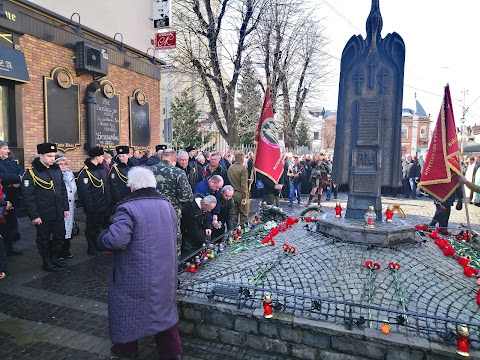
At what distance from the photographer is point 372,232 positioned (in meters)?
5.12

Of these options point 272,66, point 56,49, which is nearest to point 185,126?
point 272,66

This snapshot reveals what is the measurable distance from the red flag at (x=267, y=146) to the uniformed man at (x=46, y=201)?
13.2ft

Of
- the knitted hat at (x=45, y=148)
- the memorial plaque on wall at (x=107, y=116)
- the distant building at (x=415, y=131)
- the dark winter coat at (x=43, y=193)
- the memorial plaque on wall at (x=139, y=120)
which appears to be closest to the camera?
the dark winter coat at (x=43, y=193)

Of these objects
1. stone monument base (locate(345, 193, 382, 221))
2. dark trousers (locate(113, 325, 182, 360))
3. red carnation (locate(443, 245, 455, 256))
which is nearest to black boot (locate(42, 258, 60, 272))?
dark trousers (locate(113, 325, 182, 360))

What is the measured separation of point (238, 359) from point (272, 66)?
19.2m

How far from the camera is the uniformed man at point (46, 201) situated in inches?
217

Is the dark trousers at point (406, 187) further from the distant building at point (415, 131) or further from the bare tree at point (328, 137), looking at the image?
the distant building at point (415, 131)

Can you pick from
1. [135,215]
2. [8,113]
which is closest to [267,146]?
[135,215]

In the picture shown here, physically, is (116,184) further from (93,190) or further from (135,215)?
(135,215)

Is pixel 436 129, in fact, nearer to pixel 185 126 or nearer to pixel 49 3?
pixel 49 3

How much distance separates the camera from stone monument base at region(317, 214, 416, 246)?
16.8 ft

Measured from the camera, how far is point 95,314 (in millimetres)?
4344

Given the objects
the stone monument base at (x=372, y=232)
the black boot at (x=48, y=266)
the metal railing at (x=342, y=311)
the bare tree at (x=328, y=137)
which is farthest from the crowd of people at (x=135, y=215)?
the bare tree at (x=328, y=137)

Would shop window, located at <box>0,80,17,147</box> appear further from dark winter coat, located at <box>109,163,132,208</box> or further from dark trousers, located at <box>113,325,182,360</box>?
dark trousers, located at <box>113,325,182,360</box>
